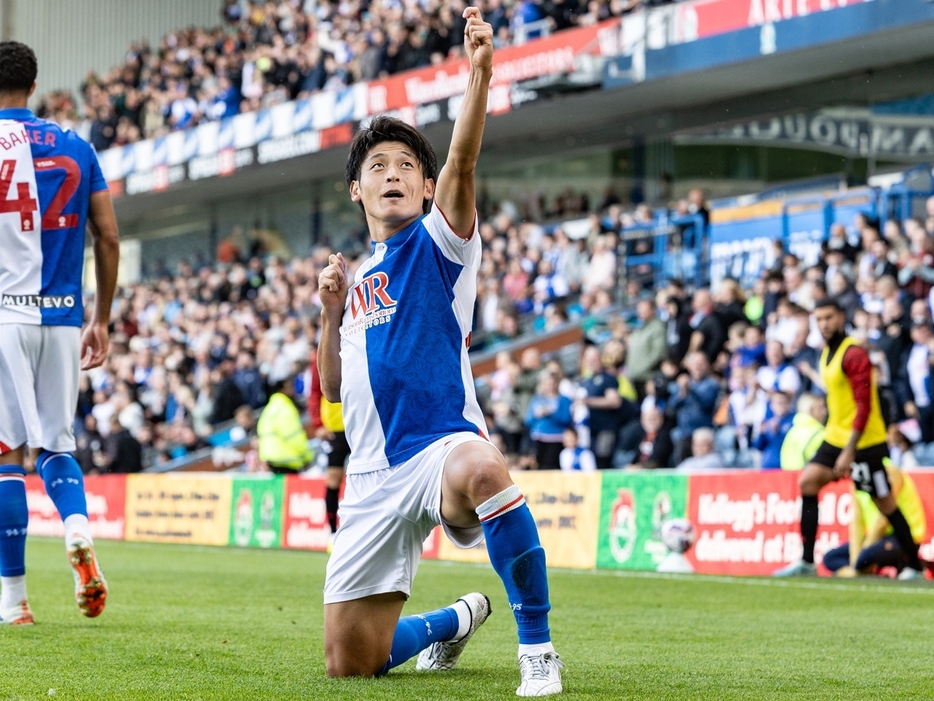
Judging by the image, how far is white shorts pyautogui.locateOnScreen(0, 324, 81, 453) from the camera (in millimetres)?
A: 6180

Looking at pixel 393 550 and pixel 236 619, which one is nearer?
pixel 393 550

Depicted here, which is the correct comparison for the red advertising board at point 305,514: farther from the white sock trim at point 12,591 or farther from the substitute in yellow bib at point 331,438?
the white sock trim at point 12,591

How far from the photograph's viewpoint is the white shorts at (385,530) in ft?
15.5

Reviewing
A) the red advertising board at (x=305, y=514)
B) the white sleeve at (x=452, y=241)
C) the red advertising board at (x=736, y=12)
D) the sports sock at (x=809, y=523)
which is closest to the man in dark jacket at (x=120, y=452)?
the red advertising board at (x=305, y=514)

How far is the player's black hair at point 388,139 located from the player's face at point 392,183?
2 cm

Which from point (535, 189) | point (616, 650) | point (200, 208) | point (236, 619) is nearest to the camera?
point (616, 650)

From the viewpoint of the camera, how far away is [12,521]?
627cm

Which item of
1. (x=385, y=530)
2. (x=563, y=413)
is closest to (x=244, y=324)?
(x=563, y=413)

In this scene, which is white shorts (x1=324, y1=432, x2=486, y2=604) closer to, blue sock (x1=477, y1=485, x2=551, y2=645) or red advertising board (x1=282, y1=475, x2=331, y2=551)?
blue sock (x1=477, y1=485, x2=551, y2=645)

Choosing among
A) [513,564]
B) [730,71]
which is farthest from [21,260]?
[730,71]

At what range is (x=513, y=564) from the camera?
14.5 ft

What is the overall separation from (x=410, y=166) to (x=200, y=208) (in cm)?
3143

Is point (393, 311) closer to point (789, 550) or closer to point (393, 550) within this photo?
point (393, 550)

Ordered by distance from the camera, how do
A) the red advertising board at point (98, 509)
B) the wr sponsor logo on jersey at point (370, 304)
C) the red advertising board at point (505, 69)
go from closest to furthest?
1. the wr sponsor logo on jersey at point (370, 304)
2. the red advertising board at point (98, 509)
3. the red advertising board at point (505, 69)
